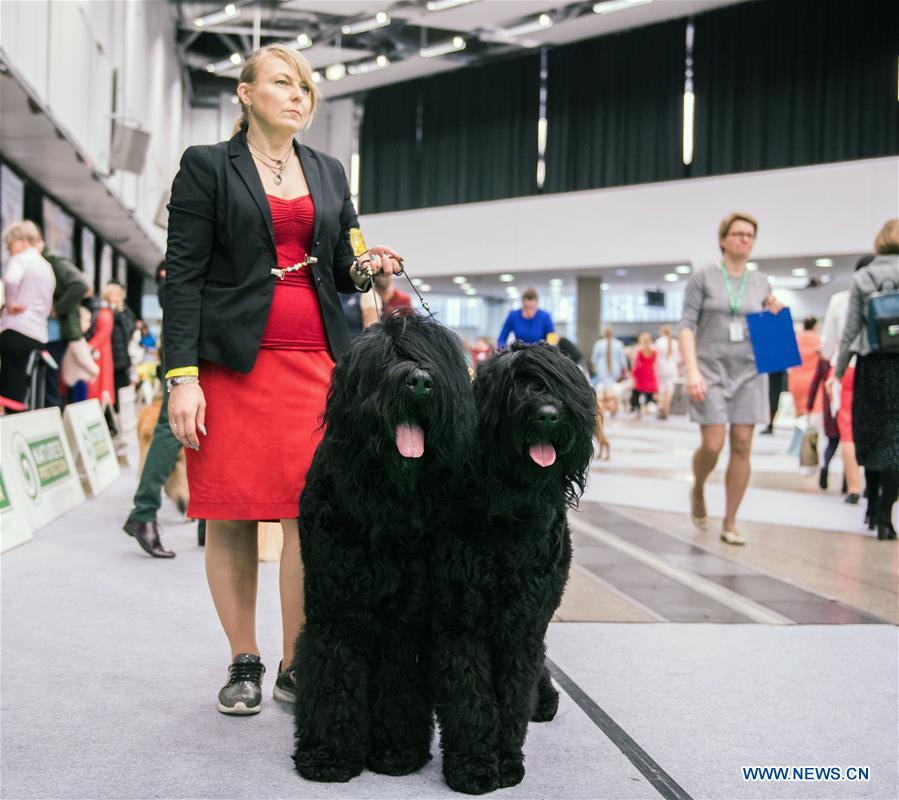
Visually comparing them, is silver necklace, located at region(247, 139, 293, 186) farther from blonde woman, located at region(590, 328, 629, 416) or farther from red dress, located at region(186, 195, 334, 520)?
blonde woman, located at region(590, 328, 629, 416)

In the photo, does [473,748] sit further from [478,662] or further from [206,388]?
[206,388]

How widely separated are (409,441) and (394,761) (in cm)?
79

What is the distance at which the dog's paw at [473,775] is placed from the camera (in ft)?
6.45

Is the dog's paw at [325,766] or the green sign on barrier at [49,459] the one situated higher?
the green sign on barrier at [49,459]

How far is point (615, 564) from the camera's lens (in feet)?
15.0

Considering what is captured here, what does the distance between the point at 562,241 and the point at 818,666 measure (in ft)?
58.5

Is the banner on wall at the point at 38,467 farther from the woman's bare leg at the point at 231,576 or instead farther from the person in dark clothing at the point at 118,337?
the person in dark clothing at the point at 118,337

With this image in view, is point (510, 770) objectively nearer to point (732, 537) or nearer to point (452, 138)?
point (732, 537)

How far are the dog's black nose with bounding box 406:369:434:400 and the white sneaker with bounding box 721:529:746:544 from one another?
3.79 meters

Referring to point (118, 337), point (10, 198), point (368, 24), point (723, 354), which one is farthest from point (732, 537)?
point (368, 24)

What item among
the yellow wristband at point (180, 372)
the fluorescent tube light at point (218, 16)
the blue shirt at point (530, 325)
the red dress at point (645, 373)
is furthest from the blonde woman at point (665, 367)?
Answer: the yellow wristband at point (180, 372)

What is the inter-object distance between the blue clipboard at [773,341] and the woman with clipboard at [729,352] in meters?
0.05

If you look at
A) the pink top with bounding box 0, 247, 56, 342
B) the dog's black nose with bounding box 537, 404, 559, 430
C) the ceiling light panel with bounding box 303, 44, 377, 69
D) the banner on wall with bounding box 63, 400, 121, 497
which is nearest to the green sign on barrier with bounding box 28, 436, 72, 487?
the banner on wall with bounding box 63, 400, 121, 497

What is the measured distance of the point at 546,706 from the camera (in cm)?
245
